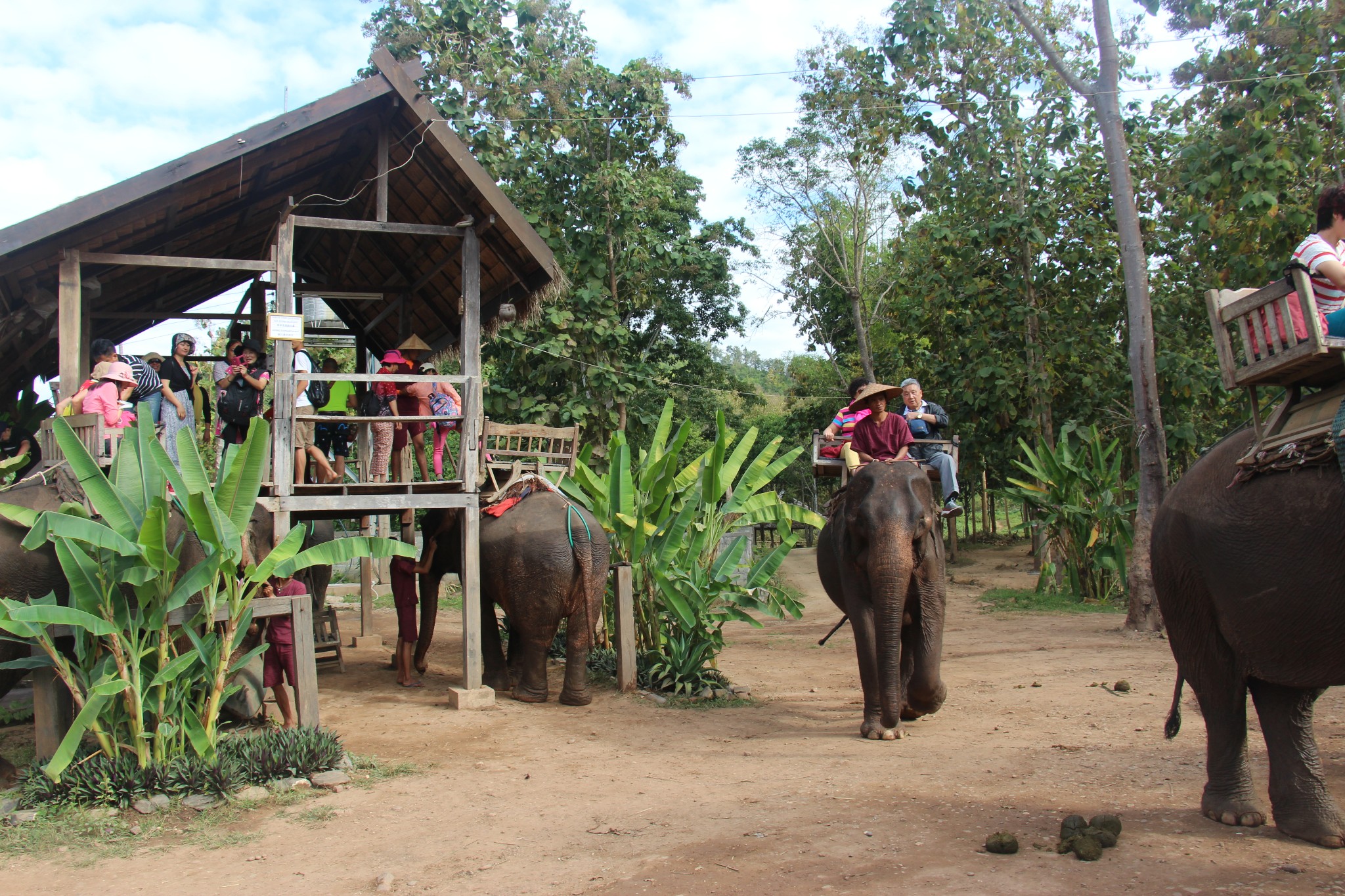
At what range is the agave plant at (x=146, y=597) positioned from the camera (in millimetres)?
5340

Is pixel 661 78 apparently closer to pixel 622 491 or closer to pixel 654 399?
pixel 654 399

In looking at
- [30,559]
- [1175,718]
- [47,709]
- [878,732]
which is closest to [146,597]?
[47,709]

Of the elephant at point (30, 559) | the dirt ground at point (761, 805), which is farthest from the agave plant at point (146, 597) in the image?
the dirt ground at point (761, 805)

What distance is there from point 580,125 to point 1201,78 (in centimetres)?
860

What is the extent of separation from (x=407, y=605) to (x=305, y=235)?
4656 mm

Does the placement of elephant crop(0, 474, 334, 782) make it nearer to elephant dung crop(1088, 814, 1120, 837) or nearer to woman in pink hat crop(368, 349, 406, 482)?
woman in pink hat crop(368, 349, 406, 482)

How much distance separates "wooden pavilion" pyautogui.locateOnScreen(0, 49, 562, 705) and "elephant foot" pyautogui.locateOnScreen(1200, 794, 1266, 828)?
18.3 feet

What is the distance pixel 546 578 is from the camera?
8625 mm

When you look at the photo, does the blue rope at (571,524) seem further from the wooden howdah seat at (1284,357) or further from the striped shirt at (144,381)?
the wooden howdah seat at (1284,357)

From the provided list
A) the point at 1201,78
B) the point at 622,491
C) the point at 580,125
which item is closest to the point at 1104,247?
the point at 1201,78

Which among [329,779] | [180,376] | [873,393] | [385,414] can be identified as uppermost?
[180,376]

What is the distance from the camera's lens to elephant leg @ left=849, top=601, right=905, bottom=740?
6887 millimetres

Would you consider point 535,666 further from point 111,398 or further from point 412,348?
point 111,398

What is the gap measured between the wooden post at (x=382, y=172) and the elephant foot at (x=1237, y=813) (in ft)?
23.9
